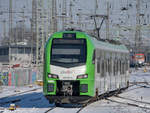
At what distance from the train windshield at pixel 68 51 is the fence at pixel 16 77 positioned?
19.8 metres

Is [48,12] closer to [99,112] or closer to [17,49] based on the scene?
[99,112]

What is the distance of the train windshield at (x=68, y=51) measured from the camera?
57.5 feet

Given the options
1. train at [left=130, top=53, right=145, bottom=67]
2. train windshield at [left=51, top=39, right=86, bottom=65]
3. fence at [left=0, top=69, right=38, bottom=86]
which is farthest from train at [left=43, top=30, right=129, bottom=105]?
train at [left=130, top=53, right=145, bottom=67]

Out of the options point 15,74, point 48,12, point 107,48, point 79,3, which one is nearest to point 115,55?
point 107,48

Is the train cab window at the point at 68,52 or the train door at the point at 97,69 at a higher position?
the train cab window at the point at 68,52

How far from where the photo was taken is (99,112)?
16594mm

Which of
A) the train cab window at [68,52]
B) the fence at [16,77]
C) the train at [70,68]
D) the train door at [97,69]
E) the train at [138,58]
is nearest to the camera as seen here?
the train at [70,68]

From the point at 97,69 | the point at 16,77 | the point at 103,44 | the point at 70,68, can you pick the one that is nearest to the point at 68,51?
the point at 70,68

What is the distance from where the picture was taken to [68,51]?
57.8 feet

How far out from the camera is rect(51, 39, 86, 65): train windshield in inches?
690

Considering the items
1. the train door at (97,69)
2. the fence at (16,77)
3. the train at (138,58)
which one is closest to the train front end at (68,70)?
the train door at (97,69)

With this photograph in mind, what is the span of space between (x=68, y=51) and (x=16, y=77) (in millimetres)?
20675

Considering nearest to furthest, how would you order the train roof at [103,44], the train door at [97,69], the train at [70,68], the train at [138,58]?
the train at [70,68], the train roof at [103,44], the train door at [97,69], the train at [138,58]

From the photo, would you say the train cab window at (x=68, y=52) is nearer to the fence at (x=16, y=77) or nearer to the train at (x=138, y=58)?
the fence at (x=16, y=77)
